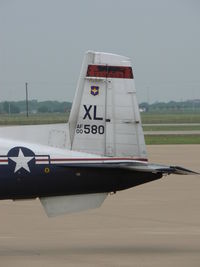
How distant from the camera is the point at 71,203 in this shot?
41.7 ft

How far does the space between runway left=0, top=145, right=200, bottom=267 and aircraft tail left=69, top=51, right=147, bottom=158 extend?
5.00 feet

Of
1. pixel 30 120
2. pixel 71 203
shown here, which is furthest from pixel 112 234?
pixel 30 120

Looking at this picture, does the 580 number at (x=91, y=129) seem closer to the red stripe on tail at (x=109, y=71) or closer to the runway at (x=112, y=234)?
the red stripe on tail at (x=109, y=71)

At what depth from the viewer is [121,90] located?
1302 centimetres

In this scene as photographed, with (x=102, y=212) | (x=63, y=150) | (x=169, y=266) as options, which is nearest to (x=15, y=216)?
(x=102, y=212)

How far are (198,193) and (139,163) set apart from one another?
843 cm

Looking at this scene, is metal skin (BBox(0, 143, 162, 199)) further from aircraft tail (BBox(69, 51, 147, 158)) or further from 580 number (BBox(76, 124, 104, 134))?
580 number (BBox(76, 124, 104, 134))

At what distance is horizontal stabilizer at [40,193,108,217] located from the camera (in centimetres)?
1269

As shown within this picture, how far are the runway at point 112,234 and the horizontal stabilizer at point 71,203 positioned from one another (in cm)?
65

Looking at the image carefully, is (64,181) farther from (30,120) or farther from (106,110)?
(30,120)

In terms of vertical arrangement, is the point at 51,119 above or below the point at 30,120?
above

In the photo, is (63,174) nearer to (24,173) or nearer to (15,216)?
(24,173)

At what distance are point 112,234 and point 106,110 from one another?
255 cm

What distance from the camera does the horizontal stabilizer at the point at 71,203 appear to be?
12.7 metres
